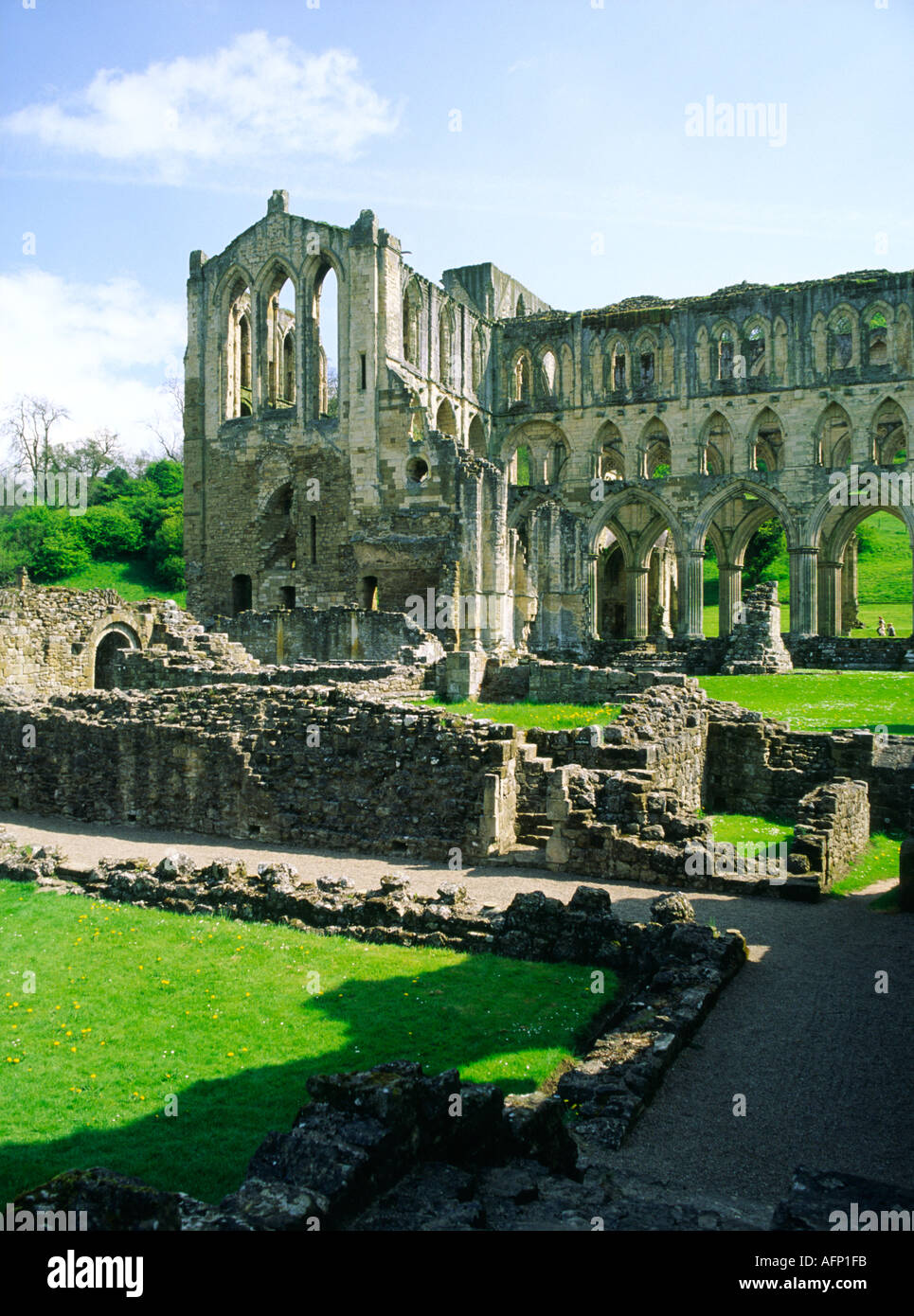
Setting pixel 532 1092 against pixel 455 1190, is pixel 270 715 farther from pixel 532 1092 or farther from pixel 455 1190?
pixel 455 1190

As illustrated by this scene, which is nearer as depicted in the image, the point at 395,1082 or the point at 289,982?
the point at 395,1082

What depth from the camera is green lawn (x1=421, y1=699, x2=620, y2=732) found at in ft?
62.6

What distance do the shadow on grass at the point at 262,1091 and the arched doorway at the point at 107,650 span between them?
23.4 m

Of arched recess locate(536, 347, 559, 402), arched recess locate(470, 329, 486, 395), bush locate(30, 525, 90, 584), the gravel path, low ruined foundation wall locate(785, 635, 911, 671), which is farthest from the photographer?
bush locate(30, 525, 90, 584)

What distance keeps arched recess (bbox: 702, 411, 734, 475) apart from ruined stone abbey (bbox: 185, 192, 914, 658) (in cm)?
27

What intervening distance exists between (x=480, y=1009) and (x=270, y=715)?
842 cm

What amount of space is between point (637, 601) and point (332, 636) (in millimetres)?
22032

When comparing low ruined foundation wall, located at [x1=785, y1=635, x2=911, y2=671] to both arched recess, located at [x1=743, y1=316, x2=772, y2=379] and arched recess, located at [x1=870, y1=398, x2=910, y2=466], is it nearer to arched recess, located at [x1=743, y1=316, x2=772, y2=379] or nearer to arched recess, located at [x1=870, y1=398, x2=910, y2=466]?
arched recess, located at [x1=870, y1=398, x2=910, y2=466]

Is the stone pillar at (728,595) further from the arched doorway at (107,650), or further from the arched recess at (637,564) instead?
the arched doorway at (107,650)

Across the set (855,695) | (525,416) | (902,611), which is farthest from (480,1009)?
(902,611)

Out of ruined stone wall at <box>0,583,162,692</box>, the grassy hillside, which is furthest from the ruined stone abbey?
ruined stone wall at <box>0,583,162,692</box>

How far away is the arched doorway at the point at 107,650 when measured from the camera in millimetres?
30484

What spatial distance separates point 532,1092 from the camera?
22.3 ft
